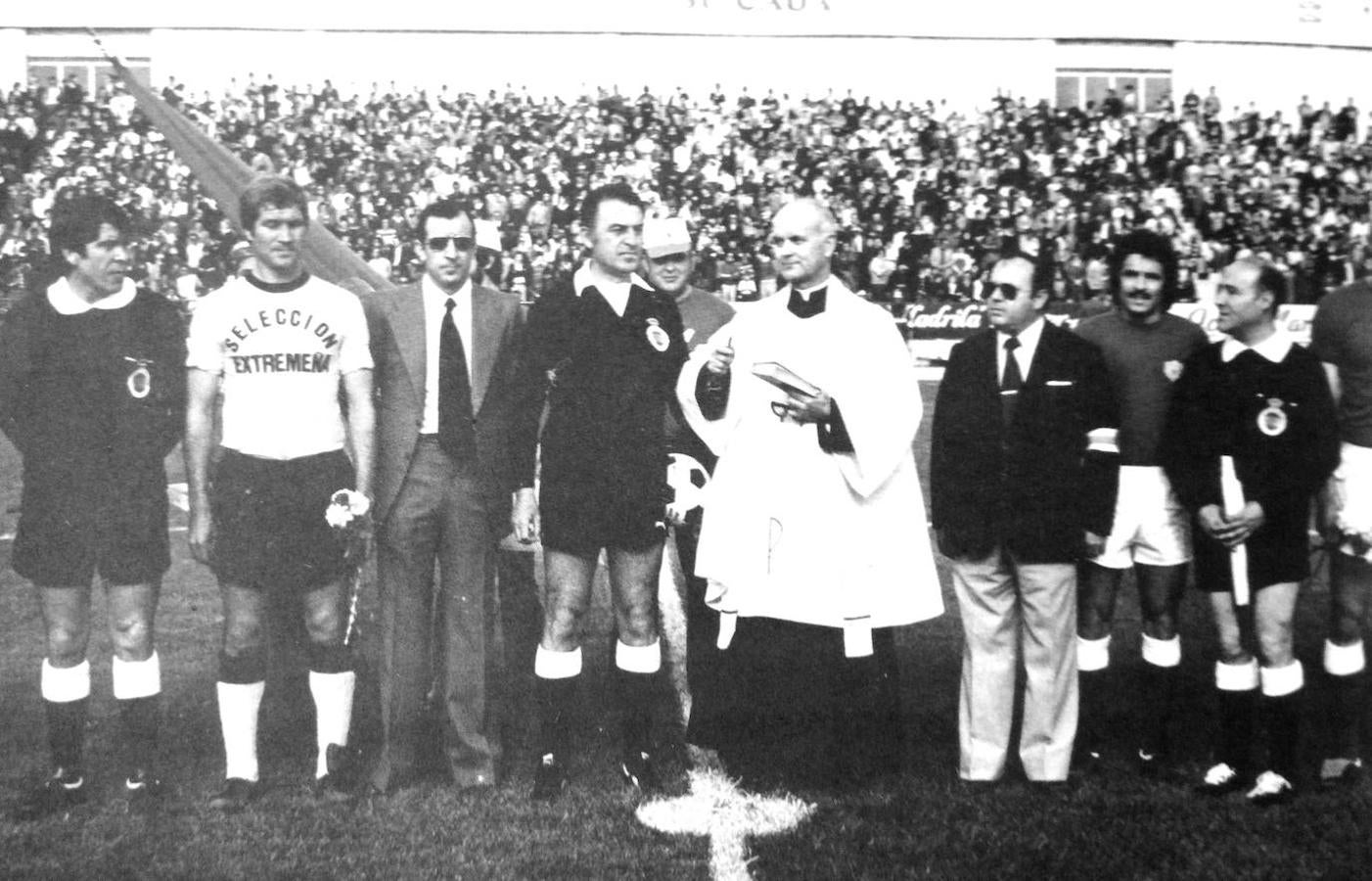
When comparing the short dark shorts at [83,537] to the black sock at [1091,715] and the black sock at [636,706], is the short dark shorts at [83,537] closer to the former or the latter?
the black sock at [636,706]

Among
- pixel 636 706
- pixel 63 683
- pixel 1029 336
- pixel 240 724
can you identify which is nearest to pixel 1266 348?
pixel 1029 336

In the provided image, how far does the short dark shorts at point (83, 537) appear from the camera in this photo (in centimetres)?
477

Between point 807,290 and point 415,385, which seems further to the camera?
point 807,290

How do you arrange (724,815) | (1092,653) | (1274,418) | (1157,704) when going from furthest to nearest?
1. (1092,653)
2. (1157,704)
3. (1274,418)
4. (724,815)

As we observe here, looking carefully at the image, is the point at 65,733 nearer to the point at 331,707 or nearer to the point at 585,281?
the point at 331,707

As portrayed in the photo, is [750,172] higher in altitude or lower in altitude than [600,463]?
higher

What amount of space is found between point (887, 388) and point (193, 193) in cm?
A: 1934

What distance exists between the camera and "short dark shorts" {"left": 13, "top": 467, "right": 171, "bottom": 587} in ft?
15.6

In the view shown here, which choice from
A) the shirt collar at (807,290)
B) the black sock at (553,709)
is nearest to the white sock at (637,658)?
the black sock at (553,709)

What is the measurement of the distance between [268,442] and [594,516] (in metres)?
1.13

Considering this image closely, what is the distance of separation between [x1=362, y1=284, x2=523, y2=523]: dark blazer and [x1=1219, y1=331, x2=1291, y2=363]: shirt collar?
8.23 feet

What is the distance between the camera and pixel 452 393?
198 inches

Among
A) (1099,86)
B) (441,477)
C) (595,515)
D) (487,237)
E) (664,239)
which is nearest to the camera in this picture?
(595,515)

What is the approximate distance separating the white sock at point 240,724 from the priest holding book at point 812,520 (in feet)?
5.38
